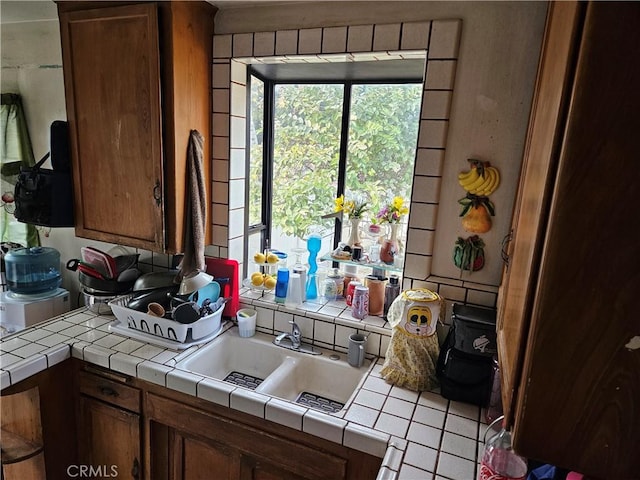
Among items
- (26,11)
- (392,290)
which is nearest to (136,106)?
(26,11)

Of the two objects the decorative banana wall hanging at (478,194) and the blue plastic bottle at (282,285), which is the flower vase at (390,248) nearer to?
the decorative banana wall hanging at (478,194)

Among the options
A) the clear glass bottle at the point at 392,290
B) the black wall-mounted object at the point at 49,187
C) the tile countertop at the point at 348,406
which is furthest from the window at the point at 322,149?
the black wall-mounted object at the point at 49,187

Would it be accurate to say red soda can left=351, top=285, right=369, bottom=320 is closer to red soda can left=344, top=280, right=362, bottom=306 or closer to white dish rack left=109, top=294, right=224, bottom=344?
red soda can left=344, top=280, right=362, bottom=306

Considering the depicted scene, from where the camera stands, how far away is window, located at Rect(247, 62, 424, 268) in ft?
5.53

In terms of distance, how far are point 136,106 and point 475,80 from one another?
3.88 ft

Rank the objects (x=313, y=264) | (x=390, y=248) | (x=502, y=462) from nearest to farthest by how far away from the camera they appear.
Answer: (x=502, y=462) → (x=390, y=248) → (x=313, y=264)

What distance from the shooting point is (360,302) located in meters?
1.53

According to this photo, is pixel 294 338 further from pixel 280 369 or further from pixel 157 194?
pixel 157 194

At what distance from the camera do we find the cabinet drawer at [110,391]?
1409 millimetres

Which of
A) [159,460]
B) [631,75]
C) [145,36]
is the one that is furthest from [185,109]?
A: [631,75]

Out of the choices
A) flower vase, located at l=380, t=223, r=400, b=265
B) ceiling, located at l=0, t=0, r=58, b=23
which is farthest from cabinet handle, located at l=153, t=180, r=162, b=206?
ceiling, located at l=0, t=0, r=58, b=23

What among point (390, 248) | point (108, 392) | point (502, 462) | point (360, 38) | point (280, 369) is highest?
point (360, 38)

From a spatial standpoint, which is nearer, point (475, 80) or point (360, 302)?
point (475, 80)

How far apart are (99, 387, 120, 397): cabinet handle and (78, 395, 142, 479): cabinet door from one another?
5 centimetres
